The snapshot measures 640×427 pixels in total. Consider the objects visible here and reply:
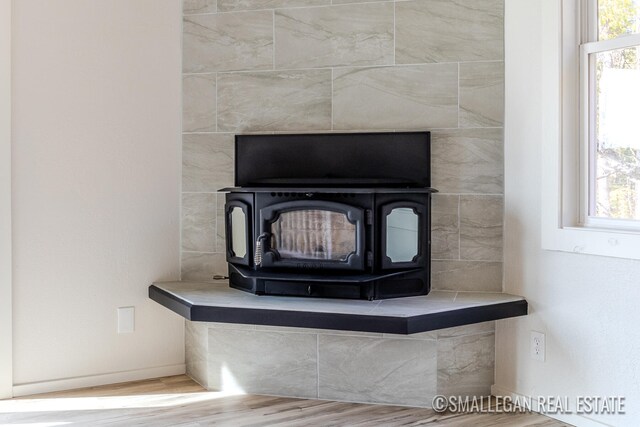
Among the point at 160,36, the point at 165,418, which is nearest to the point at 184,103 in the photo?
the point at 160,36

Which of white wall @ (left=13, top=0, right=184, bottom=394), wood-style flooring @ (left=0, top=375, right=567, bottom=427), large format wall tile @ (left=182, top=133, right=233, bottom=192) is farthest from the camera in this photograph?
large format wall tile @ (left=182, top=133, right=233, bottom=192)

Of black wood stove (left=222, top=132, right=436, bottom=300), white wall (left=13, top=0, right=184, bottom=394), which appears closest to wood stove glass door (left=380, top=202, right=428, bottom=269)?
black wood stove (left=222, top=132, right=436, bottom=300)

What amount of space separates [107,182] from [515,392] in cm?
223

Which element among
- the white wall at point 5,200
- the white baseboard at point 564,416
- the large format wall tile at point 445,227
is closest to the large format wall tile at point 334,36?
the large format wall tile at point 445,227

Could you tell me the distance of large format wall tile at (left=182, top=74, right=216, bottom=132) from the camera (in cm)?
371

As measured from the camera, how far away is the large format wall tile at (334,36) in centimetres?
347

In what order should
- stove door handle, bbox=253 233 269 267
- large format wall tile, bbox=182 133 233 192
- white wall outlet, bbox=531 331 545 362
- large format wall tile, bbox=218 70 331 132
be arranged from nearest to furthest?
white wall outlet, bbox=531 331 545 362, stove door handle, bbox=253 233 269 267, large format wall tile, bbox=218 70 331 132, large format wall tile, bbox=182 133 233 192

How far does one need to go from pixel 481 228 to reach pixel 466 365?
643 mm

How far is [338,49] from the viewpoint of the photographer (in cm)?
354

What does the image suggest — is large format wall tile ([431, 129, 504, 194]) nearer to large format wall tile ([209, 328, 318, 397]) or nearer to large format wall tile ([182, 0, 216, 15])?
large format wall tile ([209, 328, 318, 397])

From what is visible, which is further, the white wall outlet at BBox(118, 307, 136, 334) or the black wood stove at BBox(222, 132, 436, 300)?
the white wall outlet at BBox(118, 307, 136, 334)

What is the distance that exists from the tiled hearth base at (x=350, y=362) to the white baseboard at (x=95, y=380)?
0.35 meters

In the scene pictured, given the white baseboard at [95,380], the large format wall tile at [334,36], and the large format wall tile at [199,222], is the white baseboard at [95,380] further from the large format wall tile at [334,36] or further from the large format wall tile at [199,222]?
the large format wall tile at [334,36]

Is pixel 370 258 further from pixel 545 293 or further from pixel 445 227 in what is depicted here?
pixel 545 293
